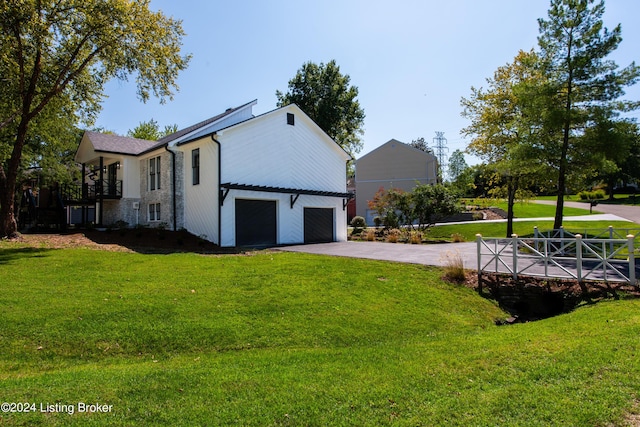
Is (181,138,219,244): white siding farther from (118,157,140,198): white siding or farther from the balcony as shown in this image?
the balcony

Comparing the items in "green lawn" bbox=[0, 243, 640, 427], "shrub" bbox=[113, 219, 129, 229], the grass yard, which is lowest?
"green lawn" bbox=[0, 243, 640, 427]

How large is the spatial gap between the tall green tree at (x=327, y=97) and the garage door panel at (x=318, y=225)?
17.6 meters

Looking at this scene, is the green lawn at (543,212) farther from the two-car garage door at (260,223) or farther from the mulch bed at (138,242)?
the mulch bed at (138,242)

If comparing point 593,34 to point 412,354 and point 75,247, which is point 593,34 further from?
point 75,247

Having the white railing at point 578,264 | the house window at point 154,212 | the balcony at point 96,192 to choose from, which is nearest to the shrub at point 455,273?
the white railing at point 578,264

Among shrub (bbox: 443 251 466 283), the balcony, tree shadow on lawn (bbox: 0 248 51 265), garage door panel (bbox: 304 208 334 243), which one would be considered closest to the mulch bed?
tree shadow on lawn (bbox: 0 248 51 265)

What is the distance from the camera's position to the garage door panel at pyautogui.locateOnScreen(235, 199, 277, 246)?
18.4m

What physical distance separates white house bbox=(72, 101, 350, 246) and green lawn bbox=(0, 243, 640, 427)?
831 centimetres

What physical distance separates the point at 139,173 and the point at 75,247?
33.6 feet

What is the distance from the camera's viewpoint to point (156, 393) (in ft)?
13.6

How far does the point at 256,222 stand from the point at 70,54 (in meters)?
10.8

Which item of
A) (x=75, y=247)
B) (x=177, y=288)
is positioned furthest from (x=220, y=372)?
(x=75, y=247)

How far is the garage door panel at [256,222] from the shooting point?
18375mm

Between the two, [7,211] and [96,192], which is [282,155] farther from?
[96,192]
